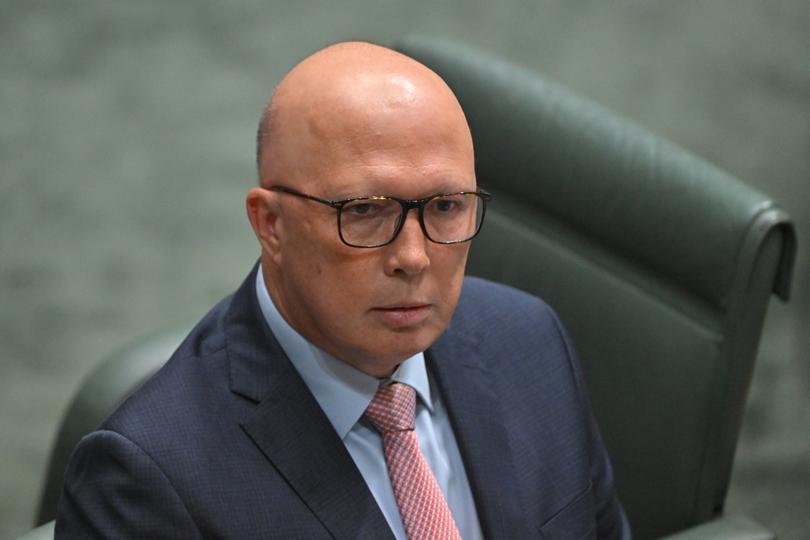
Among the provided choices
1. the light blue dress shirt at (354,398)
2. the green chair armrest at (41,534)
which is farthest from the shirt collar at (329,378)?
the green chair armrest at (41,534)

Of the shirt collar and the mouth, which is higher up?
the mouth

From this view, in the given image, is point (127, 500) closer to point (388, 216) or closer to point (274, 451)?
point (274, 451)

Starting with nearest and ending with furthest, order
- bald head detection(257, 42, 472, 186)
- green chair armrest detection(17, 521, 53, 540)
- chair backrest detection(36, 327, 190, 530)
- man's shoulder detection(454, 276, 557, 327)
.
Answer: bald head detection(257, 42, 472, 186) → green chair armrest detection(17, 521, 53, 540) → man's shoulder detection(454, 276, 557, 327) → chair backrest detection(36, 327, 190, 530)

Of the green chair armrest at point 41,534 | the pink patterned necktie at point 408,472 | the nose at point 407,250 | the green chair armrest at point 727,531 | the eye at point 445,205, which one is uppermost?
the eye at point 445,205

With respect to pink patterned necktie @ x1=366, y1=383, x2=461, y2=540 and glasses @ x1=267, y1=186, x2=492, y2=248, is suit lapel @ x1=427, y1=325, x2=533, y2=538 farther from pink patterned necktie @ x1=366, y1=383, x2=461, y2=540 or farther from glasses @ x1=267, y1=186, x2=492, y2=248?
glasses @ x1=267, y1=186, x2=492, y2=248

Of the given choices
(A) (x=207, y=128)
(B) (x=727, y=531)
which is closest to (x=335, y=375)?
(B) (x=727, y=531)

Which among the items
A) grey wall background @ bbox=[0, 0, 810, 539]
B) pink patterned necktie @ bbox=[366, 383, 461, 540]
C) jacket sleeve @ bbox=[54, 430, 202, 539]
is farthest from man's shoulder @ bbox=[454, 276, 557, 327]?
grey wall background @ bbox=[0, 0, 810, 539]

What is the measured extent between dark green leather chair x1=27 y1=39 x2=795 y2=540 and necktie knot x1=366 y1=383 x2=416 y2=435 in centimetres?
48

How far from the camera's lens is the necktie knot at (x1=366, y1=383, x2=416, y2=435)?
1.53m

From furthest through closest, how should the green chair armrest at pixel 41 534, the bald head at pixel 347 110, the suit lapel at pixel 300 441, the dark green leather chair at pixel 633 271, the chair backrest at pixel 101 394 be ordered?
1. the dark green leather chair at pixel 633 271
2. the chair backrest at pixel 101 394
3. the green chair armrest at pixel 41 534
4. the suit lapel at pixel 300 441
5. the bald head at pixel 347 110

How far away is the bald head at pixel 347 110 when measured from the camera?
1359 millimetres

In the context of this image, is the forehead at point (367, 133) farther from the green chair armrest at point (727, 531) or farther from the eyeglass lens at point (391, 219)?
the green chair armrest at point (727, 531)

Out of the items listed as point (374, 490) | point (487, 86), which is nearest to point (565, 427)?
point (374, 490)

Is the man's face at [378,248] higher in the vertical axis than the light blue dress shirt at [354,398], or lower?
higher
